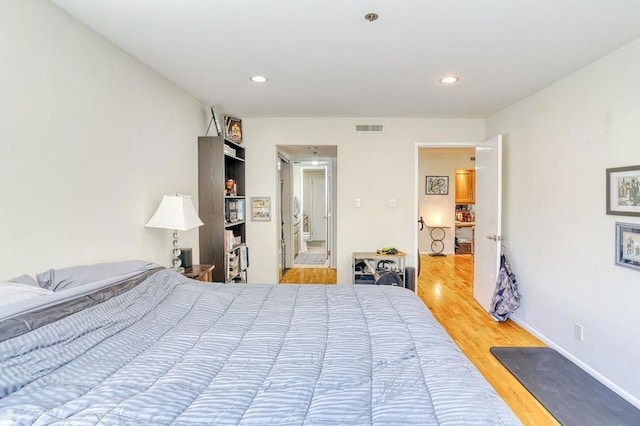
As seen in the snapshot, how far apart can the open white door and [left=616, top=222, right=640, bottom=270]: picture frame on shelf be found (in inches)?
49.7

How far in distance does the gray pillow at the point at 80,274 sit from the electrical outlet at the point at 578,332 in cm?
327

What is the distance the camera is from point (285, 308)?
1.77 m

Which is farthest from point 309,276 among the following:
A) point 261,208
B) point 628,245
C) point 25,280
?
point 25,280

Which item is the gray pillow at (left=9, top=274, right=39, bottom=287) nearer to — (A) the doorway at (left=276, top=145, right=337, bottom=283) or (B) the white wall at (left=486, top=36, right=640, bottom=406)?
(A) the doorway at (left=276, top=145, right=337, bottom=283)

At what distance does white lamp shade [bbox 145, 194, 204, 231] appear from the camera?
2501 millimetres

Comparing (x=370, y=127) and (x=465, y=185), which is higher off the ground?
(x=370, y=127)

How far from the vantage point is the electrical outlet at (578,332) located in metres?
2.57

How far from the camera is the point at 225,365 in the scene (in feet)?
3.75

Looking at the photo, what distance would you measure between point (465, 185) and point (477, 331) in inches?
213

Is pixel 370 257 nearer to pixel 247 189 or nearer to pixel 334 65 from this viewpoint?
pixel 247 189

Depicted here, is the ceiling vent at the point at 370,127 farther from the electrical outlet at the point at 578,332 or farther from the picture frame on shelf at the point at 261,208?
the electrical outlet at the point at 578,332

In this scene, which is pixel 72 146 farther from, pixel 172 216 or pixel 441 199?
pixel 441 199

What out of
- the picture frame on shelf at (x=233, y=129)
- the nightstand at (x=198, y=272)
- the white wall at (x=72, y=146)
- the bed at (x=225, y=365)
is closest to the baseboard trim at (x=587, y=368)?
the bed at (x=225, y=365)

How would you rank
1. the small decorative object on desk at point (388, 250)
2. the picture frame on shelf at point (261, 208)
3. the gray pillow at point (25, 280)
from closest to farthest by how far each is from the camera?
the gray pillow at point (25, 280) → the small decorative object on desk at point (388, 250) → the picture frame on shelf at point (261, 208)
